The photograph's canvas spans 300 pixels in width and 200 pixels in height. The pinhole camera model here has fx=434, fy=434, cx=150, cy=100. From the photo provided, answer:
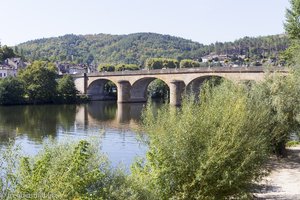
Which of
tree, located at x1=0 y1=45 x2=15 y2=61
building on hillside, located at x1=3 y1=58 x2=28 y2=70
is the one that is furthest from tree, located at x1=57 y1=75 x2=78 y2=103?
tree, located at x1=0 y1=45 x2=15 y2=61

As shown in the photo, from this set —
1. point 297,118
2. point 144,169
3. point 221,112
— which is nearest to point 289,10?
point 297,118

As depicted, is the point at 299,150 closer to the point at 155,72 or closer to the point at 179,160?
the point at 179,160

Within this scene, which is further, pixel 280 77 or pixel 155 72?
pixel 155 72

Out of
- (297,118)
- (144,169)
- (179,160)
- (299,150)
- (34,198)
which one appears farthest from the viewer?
(299,150)

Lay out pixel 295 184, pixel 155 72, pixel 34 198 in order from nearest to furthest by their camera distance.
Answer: pixel 34 198 → pixel 295 184 → pixel 155 72

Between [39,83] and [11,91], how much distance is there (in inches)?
232

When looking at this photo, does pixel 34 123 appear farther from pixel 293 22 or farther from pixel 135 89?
pixel 135 89

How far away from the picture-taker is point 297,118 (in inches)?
921

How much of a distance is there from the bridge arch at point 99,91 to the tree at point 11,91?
18.9m

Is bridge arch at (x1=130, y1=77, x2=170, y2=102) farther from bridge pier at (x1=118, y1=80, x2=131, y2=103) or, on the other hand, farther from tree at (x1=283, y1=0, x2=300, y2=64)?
tree at (x1=283, y1=0, x2=300, y2=64)

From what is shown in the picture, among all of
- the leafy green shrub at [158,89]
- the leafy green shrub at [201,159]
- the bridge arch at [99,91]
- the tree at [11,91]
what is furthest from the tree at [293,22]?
the leafy green shrub at [158,89]

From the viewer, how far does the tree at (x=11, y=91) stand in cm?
7000

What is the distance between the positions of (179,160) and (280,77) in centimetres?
1489

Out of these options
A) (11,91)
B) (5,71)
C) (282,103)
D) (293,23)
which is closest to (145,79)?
(11,91)
